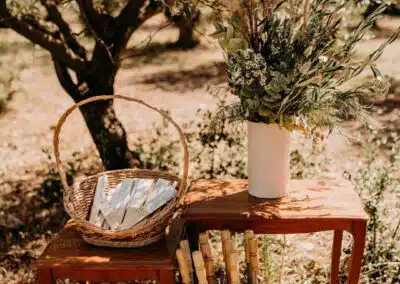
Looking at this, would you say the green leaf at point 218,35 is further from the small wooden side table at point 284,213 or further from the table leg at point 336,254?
the table leg at point 336,254

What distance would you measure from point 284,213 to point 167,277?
0.60m

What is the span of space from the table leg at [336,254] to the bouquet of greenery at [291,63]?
82cm

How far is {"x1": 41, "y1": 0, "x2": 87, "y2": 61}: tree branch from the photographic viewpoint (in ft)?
14.4

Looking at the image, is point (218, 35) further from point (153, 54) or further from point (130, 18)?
point (153, 54)

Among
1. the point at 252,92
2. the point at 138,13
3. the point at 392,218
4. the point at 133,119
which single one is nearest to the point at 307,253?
the point at 392,218

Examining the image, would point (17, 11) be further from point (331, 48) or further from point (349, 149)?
point (349, 149)

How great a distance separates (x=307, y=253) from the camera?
413 centimetres

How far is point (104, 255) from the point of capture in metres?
2.67

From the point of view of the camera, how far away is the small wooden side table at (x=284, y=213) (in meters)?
2.86

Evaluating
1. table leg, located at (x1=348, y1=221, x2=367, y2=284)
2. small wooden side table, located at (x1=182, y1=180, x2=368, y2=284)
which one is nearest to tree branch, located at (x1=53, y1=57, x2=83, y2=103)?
small wooden side table, located at (x1=182, y1=180, x2=368, y2=284)

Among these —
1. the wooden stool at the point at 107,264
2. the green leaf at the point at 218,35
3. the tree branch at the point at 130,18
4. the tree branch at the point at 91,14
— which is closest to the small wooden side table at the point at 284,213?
the wooden stool at the point at 107,264

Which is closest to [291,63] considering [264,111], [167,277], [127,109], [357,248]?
[264,111]

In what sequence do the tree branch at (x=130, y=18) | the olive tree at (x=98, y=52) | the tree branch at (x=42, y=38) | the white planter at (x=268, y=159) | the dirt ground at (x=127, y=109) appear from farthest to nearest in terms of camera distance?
1. the dirt ground at (x=127, y=109)
2. the tree branch at (x=130, y=18)
3. the olive tree at (x=98, y=52)
4. the tree branch at (x=42, y=38)
5. the white planter at (x=268, y=159)

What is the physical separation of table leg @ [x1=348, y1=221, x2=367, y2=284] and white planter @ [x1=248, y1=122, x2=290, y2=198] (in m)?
0.37
